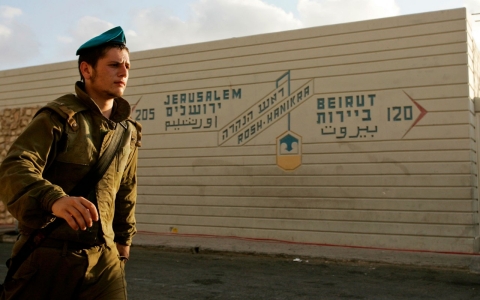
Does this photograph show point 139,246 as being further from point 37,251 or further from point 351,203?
point 37,251

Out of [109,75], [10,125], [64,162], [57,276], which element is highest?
[10,125]

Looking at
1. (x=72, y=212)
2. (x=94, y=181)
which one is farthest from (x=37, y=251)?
(x=72, y=212)

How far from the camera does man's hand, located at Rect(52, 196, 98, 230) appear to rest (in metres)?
1.86

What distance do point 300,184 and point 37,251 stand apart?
29.4ft

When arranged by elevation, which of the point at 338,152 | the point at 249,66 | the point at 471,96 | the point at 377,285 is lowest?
the point at 377,285

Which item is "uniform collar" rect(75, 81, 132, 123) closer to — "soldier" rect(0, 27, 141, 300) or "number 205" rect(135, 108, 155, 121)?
"soldier" rect(0, 27, 141, 300)

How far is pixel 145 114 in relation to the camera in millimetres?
13180

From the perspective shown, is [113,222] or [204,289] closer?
[113,222]

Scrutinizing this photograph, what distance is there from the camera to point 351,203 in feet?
34.3

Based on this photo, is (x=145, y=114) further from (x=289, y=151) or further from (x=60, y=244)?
(x=60, y=244)

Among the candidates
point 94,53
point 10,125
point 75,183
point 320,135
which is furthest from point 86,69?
point 10,125

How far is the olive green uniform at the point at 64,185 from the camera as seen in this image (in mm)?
2059

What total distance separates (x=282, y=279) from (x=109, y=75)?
561cm

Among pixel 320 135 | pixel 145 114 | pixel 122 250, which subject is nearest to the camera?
pixel 122 250
